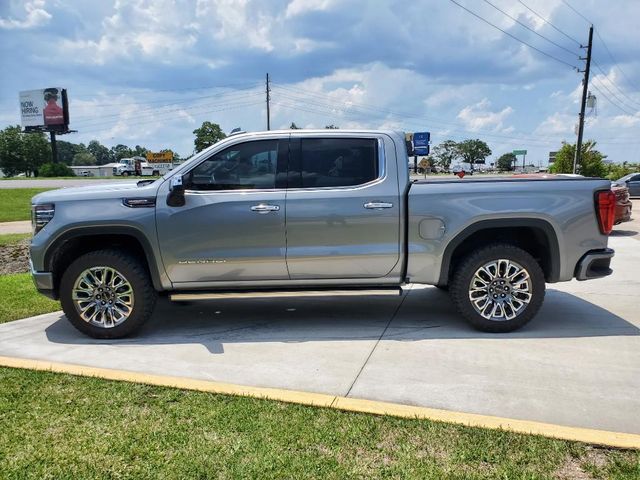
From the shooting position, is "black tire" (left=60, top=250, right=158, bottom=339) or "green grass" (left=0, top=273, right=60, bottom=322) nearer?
"black tire" (left=60, top=250, right=158, bottom=339)

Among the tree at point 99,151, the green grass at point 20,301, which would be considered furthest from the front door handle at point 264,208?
the tree at point 99,151

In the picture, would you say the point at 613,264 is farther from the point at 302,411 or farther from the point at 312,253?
the point at 302,411

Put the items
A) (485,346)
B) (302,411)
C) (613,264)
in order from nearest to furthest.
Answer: (302,411)
(485,346)
(613,264)

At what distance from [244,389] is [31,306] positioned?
3.85 m

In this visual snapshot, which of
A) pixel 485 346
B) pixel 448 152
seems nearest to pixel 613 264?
pixel 485 346

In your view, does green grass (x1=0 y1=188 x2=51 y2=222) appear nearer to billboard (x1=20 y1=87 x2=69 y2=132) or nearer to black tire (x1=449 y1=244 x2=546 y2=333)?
black tire (x1=449 y1=244 x2=546 y2=333)

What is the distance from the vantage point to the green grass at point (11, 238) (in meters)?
11.0

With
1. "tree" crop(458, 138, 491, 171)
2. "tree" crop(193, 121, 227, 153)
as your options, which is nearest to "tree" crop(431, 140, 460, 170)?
"tree" crop(458, 138, 491, 171)

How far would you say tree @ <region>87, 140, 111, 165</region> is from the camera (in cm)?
17491

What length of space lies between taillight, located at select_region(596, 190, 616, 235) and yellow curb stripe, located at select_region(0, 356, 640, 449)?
7.83 ft

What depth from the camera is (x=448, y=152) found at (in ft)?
413

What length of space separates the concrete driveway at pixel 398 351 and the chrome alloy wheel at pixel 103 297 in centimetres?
24

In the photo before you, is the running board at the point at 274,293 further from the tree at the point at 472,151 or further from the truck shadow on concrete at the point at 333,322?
the tree at the point at 472,151

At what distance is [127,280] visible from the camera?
4.95 metres
